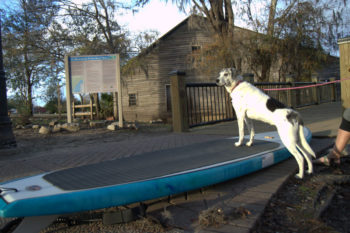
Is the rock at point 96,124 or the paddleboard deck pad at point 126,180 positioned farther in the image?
the rock at point 96,124

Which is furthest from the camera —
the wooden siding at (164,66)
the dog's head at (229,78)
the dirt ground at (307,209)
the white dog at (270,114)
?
the wooden siding at (164,66)

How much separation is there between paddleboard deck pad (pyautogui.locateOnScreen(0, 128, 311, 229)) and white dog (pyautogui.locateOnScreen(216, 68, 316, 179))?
34 centimetres

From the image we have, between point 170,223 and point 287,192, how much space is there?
1345 millimetres

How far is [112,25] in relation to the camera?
51.7ft

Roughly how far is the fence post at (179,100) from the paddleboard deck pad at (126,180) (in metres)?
3.83

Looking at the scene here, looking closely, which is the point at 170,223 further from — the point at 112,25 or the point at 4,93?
the point at 112,25

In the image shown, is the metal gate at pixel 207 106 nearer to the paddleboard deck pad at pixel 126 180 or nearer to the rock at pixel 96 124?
the rock at pixel 96 124

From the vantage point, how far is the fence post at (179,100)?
7043 mm

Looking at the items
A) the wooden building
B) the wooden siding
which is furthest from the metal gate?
the wooden siding

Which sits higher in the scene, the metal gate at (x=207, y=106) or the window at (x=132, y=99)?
the window at (x=132, y=99)

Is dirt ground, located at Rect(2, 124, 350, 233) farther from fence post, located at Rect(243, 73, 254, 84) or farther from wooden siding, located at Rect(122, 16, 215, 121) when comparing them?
wooden siding, located at Rect(122, 16, 215, 121)

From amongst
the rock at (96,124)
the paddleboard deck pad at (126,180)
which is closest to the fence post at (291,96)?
the rock at (96,124)

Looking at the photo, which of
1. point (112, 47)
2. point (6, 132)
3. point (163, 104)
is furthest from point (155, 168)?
point (163, 104)

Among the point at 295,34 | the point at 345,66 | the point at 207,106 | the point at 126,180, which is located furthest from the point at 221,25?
the point at 126,180
